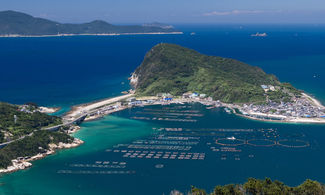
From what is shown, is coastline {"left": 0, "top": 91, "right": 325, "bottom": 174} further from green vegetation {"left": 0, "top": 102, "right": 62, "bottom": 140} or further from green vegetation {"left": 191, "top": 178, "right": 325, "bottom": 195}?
green vegetation {"left": 191, "top": 178, "right": 325, "bottom": 195}

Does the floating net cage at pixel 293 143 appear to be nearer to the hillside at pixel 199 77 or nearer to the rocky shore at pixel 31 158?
the hillside at pixel 199 77

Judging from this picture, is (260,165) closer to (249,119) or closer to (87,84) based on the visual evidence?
(249,119)

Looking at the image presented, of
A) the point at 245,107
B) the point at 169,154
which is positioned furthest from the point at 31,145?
the point at 245,107

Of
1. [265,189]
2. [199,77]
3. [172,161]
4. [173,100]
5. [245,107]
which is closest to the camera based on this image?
[265,189]

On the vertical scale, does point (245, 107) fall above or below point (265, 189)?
below

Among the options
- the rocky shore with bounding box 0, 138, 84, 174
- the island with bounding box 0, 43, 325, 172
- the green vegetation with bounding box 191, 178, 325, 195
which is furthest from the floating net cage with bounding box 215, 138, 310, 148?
the rocky shore with bounding box 0, 138, 84, 174

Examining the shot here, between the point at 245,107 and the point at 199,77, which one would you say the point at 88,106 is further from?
the point at 245,107
